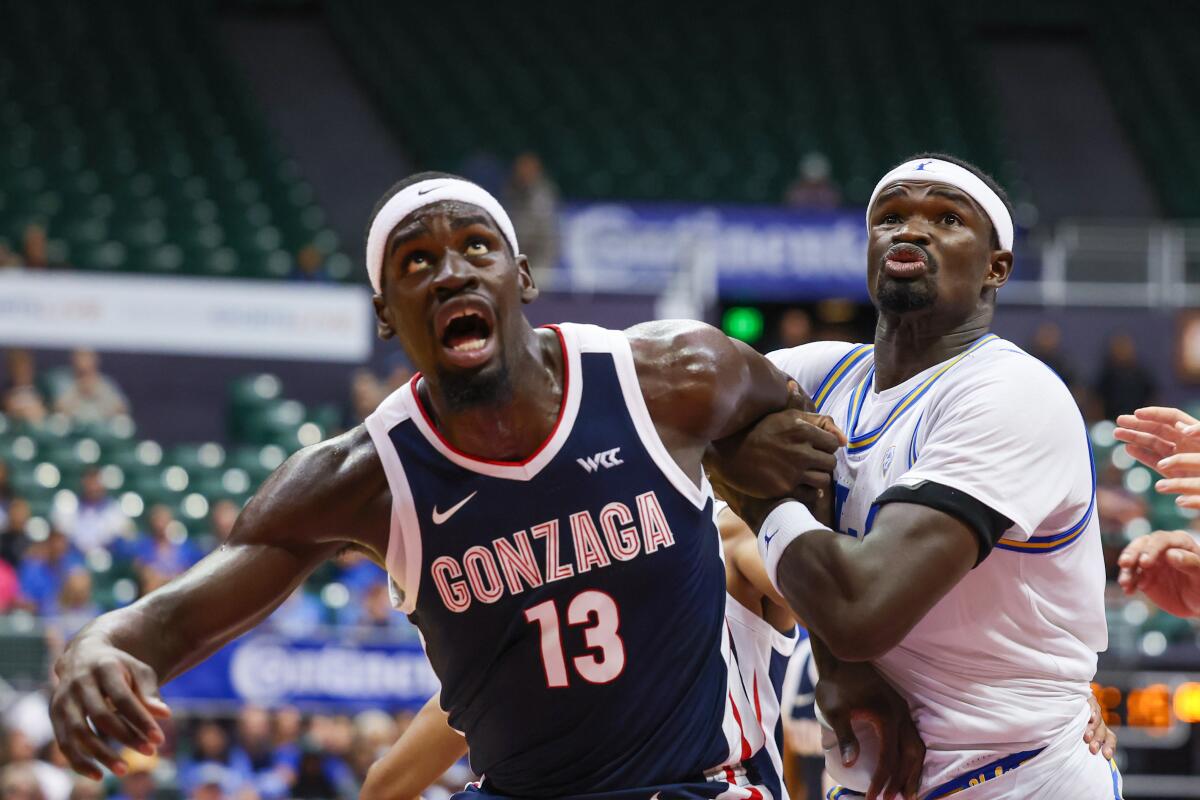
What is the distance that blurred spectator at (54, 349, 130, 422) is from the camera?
1417 cm

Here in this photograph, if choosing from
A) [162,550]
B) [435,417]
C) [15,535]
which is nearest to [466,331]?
[435,417]

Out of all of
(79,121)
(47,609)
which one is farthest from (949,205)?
(79,121)

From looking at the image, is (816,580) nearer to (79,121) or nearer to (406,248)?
(406,248)

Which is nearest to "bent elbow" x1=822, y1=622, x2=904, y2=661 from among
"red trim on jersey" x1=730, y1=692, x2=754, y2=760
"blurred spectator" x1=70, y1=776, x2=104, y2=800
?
"red trim on jersey" x1=730, y1=692, x2=754, y2=760

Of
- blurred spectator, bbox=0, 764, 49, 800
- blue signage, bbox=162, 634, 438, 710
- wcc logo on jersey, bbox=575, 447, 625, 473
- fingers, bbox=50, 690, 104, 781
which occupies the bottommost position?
blurred spectator, bbox=0, 764, 49, 800

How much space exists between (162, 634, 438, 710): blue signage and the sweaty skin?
6324 millimetres

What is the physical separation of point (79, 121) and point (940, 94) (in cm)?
1175

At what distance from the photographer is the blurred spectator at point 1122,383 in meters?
16.5

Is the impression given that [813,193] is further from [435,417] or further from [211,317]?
[435,417]

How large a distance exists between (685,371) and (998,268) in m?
0.95

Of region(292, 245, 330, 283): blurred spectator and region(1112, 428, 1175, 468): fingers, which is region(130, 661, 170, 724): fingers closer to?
region(1112, 428, 1175, 468): fingers

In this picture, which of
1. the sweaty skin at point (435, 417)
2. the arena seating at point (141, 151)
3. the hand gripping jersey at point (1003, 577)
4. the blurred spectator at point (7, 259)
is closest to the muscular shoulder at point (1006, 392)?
the hand gripping jersey at point (1003, 577)

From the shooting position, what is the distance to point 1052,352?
1605 centimetres

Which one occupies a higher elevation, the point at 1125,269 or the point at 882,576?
the point at 1125,269
